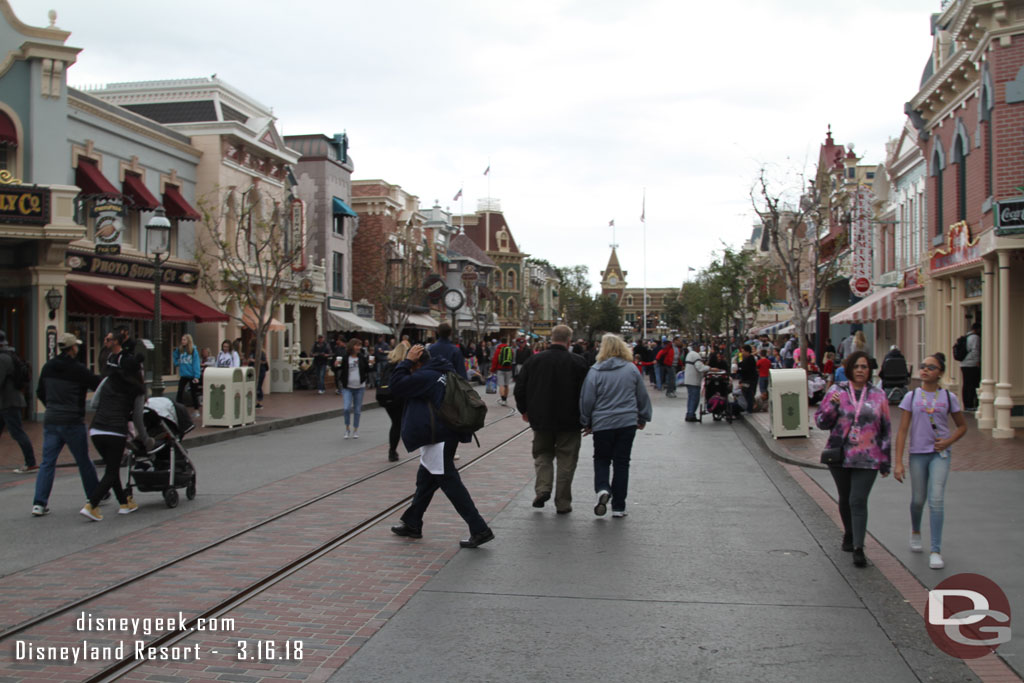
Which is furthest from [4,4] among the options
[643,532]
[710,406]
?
[643,532]

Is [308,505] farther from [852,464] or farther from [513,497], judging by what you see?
[852,464]

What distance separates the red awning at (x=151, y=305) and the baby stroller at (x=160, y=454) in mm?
15519

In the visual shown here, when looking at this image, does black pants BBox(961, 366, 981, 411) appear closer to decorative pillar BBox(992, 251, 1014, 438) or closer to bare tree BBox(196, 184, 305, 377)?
decorative pillar BBox(992, 251, 1014, 438)

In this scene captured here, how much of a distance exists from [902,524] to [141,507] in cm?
761

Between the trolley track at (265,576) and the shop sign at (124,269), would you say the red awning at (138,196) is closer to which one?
the shop sign at (124,269)

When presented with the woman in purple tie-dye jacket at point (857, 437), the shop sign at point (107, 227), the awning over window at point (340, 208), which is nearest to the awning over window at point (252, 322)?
the shop sign at point (107, 227)

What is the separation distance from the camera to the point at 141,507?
10023 millimetres

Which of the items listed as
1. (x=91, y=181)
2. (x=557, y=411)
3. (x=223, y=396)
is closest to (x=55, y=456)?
(x=557, y=411)

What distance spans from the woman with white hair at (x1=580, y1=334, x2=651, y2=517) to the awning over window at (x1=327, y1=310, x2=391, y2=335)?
31.0 m

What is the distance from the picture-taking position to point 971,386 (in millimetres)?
18859

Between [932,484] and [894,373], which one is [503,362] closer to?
[894,373]

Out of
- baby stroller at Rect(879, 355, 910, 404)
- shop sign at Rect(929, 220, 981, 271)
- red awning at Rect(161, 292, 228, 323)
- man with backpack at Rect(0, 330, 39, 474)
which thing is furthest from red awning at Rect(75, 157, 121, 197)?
shop sign at Rect(929, 220, 981, 271)

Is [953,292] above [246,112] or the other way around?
the other way around

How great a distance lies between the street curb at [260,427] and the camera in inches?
650
